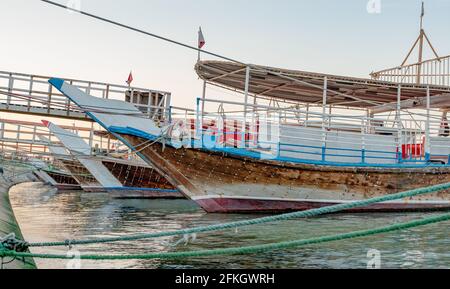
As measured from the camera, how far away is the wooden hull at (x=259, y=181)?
12.3 m

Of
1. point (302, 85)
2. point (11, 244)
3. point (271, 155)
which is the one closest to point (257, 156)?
point (271, 155)

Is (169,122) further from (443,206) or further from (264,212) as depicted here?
(443,206)

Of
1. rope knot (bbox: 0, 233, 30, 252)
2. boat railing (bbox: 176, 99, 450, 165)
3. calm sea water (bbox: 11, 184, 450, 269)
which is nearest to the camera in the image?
rope knot (bbox: 0, 233, 30, 252)

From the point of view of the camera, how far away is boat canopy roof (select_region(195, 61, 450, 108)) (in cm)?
1323

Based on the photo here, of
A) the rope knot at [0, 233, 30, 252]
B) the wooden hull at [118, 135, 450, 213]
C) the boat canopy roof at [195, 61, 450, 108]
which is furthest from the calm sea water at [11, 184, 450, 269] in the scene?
the boat canopy roof at [195, 61, 450, 108]

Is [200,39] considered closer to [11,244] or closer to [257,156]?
[257,156]

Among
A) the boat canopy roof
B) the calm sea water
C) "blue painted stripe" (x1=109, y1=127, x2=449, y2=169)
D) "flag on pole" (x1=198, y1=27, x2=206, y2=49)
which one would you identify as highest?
"flag on pole" (x1=198, y1=27, x2=206, y2=49)

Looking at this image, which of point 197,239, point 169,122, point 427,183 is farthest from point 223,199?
point 427,183

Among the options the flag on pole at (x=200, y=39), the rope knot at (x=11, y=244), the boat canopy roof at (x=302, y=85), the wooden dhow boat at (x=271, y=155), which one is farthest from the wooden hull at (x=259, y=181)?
the rope knot at (x=11, y=244)

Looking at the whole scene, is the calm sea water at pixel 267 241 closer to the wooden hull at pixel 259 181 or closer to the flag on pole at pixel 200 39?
the wooden hull at pixel 259 181

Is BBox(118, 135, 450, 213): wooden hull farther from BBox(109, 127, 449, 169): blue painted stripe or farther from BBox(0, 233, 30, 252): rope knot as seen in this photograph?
BBox(0, 233, 30, 252): rope knot

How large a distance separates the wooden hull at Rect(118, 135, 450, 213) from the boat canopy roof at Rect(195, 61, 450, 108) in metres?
2.39

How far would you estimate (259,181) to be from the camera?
12477 millimetres
